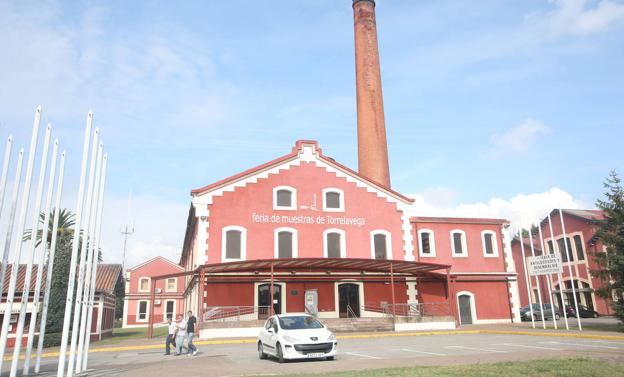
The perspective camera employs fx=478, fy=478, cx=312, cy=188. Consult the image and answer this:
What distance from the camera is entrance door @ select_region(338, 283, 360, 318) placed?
89.5ft

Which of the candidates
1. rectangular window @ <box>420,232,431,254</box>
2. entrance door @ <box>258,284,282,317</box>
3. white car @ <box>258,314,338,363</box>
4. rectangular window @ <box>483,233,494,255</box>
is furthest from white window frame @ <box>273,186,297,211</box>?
white car @ <box>258,314,338,363</box>

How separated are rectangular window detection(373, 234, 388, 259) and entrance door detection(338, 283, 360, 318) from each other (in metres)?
2.50

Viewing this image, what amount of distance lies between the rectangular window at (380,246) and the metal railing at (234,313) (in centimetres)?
765

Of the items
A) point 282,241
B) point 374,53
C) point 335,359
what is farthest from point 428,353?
point 374,53

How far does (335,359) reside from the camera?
1359 cm

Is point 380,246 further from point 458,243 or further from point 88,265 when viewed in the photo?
point 88,265

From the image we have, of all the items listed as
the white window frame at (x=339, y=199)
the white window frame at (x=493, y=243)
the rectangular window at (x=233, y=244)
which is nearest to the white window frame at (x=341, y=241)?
the white window frame at (x=339, y=199)

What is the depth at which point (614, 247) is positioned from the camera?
20859mm

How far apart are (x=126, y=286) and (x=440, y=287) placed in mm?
38577

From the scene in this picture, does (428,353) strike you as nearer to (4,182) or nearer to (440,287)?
(4,182)

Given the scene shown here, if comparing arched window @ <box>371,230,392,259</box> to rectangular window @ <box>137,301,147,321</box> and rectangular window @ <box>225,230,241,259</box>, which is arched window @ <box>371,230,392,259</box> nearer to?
rectangular window @ <box>225,230,241,259</box>

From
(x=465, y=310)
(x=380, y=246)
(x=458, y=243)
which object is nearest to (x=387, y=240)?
(x=380, y=246)

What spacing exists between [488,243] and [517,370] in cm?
2330

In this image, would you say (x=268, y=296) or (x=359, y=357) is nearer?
(x=359, y=357)
